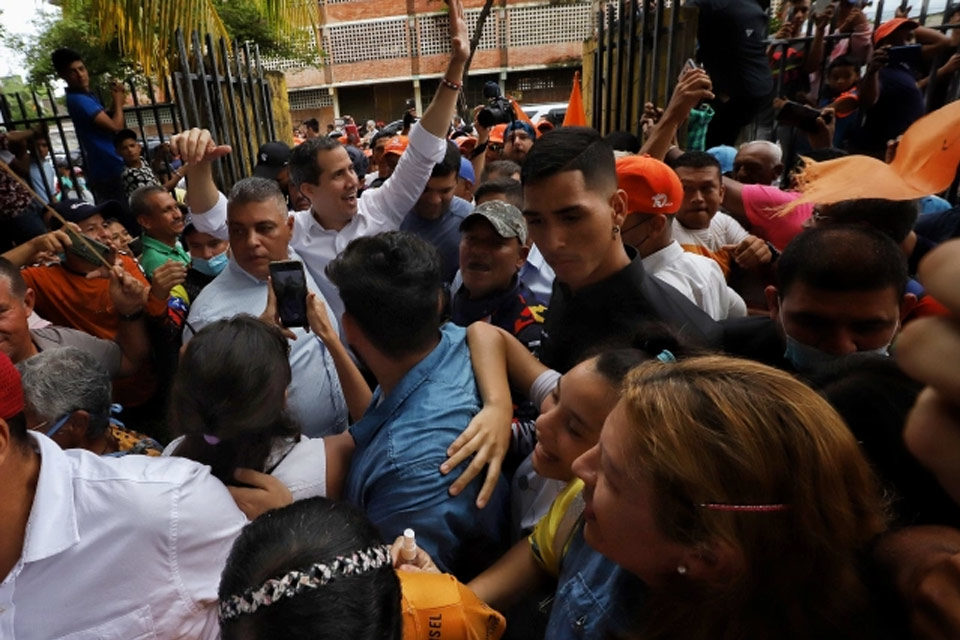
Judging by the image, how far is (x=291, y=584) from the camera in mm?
942

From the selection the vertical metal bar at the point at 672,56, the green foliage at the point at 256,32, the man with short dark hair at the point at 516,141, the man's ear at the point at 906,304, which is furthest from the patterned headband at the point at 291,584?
the green foliage at the point at 256,32

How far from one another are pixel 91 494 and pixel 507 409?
1.09 m

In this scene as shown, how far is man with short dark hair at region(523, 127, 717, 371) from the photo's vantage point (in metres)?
1.97

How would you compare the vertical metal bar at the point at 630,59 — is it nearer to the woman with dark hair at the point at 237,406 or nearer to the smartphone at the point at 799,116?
the smartphone at the point at 799,116

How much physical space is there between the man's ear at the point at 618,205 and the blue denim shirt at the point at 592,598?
3.87 feet

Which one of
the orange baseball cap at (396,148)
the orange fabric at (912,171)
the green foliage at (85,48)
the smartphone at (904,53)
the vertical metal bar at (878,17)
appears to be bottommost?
the orange baseball cap at (396,148)

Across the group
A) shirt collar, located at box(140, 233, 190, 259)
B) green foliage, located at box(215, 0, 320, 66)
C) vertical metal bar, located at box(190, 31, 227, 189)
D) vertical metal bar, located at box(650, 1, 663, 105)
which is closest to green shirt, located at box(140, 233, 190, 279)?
shirt collar, located at box(140, 233, 190, 259)

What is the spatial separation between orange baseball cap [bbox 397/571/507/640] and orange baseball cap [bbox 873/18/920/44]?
4.97 metres

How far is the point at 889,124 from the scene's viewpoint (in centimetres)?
441

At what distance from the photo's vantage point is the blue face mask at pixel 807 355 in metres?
1.64

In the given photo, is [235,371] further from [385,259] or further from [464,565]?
[464,565]

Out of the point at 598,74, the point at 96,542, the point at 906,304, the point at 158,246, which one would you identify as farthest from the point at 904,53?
the point at 158,246

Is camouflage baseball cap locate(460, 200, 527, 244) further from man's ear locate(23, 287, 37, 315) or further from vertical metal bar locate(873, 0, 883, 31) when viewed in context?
vertical metal bar locate(873, 0, 883, 31)

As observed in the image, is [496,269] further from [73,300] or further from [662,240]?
[73,300]
